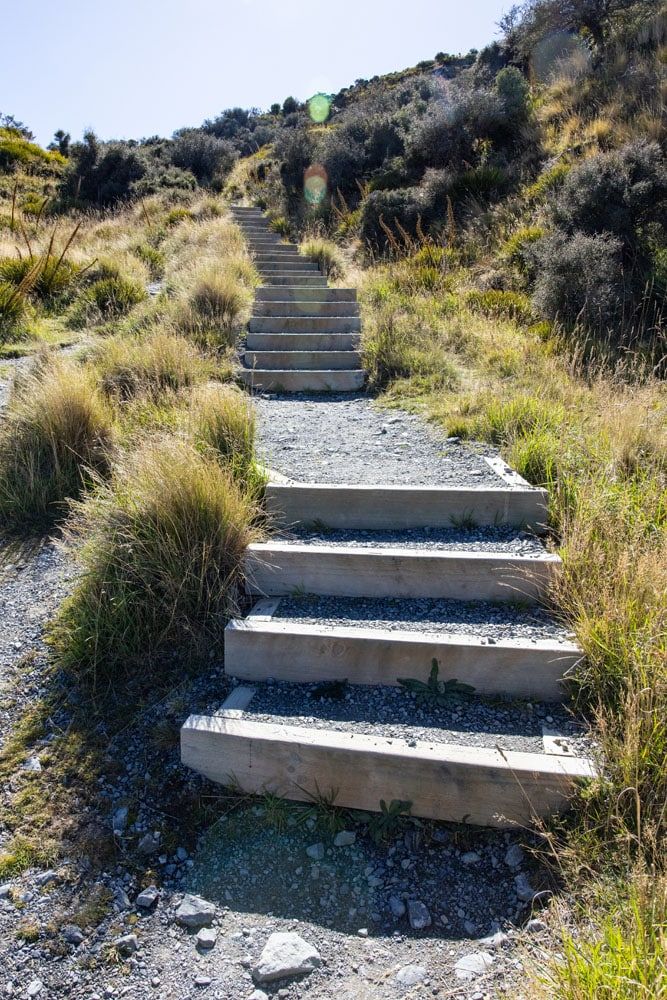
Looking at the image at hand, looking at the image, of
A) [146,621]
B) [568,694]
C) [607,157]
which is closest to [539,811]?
[568,694]

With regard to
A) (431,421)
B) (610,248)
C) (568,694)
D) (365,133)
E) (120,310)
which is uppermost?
(365,133)

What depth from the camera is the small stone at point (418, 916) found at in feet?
6.80

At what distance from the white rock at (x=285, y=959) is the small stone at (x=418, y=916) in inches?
12.9

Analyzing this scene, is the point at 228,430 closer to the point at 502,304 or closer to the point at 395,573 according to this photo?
the point at 395,573

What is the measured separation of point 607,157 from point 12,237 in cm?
993

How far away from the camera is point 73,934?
6.91ft

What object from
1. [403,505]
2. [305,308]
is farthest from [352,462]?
[305,308]

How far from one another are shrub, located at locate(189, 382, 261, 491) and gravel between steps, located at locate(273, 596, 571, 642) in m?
0.97

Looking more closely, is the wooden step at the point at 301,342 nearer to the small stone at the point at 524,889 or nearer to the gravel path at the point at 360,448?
the gravel path at the point at 360,448

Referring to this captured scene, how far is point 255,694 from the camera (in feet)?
9.32

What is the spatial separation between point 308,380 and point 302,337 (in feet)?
3.12

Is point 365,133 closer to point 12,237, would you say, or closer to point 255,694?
point 12,237

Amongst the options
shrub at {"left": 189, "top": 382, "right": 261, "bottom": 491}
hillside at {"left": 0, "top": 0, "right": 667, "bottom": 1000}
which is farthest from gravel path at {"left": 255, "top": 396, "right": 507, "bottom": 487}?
shrub at {"left": 189, "top": 382, "right": 261, "bottom": 491}

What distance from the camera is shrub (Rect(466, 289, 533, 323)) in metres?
7.91
